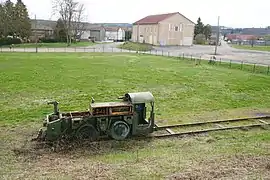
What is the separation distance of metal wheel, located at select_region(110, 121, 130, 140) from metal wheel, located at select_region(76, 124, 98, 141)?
570mm

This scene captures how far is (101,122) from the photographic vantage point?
10523 millimetres

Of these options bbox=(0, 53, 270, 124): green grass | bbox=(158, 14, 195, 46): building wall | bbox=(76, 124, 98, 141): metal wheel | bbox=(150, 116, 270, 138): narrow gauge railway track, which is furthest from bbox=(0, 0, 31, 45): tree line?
bbox=(76, 124, 98, 141): metal wheel

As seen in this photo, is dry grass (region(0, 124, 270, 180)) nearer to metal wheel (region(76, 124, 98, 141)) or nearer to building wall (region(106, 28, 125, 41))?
metal wheel (region(76, 124, 98, 141))

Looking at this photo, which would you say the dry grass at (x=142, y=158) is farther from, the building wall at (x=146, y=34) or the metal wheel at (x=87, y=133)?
the building wall at (x=146, y=34)

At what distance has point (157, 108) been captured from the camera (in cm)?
1580

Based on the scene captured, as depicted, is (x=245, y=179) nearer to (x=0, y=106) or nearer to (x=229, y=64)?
(x=0, y=106)

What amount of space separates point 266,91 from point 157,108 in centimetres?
933

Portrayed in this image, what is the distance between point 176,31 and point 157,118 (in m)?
56.9

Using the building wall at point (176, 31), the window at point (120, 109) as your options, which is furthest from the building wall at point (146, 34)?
the window at point (120, 109)

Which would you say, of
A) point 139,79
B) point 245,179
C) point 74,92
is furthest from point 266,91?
point 245,179

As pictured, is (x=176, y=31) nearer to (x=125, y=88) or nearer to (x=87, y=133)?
(x=125, y=88)

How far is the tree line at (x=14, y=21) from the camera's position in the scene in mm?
58375

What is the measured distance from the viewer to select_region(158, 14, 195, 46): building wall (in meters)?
67.6

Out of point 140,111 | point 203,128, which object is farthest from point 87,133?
point 203,128
